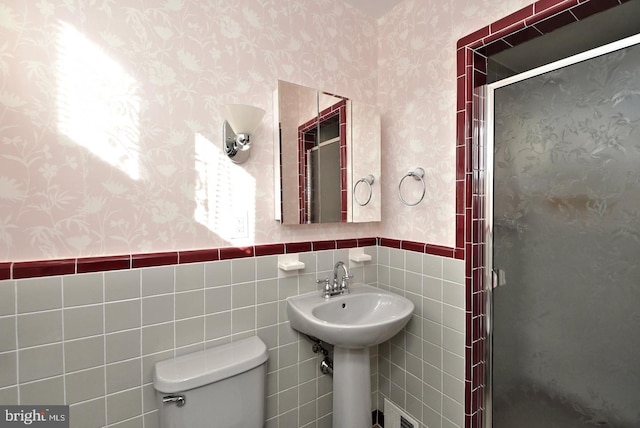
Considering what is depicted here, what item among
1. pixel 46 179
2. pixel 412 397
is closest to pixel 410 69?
pixel 46 179

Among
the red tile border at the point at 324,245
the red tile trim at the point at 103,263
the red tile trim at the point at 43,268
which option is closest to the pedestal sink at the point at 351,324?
the red tile border at the point at 324,245

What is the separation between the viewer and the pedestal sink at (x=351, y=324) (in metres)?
1.30

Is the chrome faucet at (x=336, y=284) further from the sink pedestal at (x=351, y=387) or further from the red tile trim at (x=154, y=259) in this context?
the red tile trim at (x=154, y=259)

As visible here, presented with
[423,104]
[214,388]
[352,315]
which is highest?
[423,104]

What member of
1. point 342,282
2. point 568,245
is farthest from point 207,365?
point 568,245

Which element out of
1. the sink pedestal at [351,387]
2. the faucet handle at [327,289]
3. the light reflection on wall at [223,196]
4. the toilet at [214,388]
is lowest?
the sink pedestal at [351,387]

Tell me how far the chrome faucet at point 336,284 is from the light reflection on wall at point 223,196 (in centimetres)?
45

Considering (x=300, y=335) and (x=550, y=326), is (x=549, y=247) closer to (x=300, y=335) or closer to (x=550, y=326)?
(x=550, y=326)

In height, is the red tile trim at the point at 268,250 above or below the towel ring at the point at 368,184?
below

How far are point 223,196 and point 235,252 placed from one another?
262mm

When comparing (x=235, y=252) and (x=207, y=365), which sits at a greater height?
(x=235, y=252)

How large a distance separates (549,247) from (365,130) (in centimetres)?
103

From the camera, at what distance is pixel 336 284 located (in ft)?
5.31

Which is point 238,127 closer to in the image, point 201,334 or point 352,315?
point 201,334
